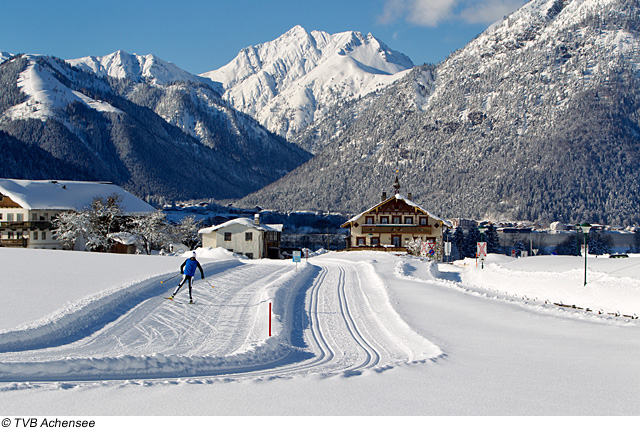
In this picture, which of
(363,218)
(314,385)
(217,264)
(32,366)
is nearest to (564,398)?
(314,385)

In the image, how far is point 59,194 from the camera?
262 ft

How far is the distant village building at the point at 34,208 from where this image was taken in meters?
72.7

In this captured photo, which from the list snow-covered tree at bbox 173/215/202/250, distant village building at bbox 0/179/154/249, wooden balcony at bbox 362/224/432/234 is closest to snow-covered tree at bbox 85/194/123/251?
distant village building at bbox 0/179/154/249

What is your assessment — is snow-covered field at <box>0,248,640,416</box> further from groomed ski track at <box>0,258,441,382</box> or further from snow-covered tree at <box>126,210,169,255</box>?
snow-covered tree at <box>126,210,169,255</box>

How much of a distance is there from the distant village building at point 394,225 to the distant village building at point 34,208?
3134cm

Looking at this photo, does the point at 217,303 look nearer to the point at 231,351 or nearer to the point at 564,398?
the point at 231,351

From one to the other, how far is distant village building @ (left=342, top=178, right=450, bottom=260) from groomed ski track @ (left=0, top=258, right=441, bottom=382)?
2260 inches

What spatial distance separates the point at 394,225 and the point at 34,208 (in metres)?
45.7

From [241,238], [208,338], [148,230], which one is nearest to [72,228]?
A: [148,230]

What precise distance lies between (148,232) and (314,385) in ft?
201

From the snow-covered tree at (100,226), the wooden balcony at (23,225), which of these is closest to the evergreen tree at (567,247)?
the snow-covered tree at (100,226)

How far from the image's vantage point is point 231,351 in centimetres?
1421

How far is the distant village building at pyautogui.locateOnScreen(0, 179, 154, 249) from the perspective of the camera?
72688 mm

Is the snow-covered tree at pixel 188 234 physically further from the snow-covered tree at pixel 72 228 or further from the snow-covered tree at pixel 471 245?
the snow-covered tree at pixel 471 245
